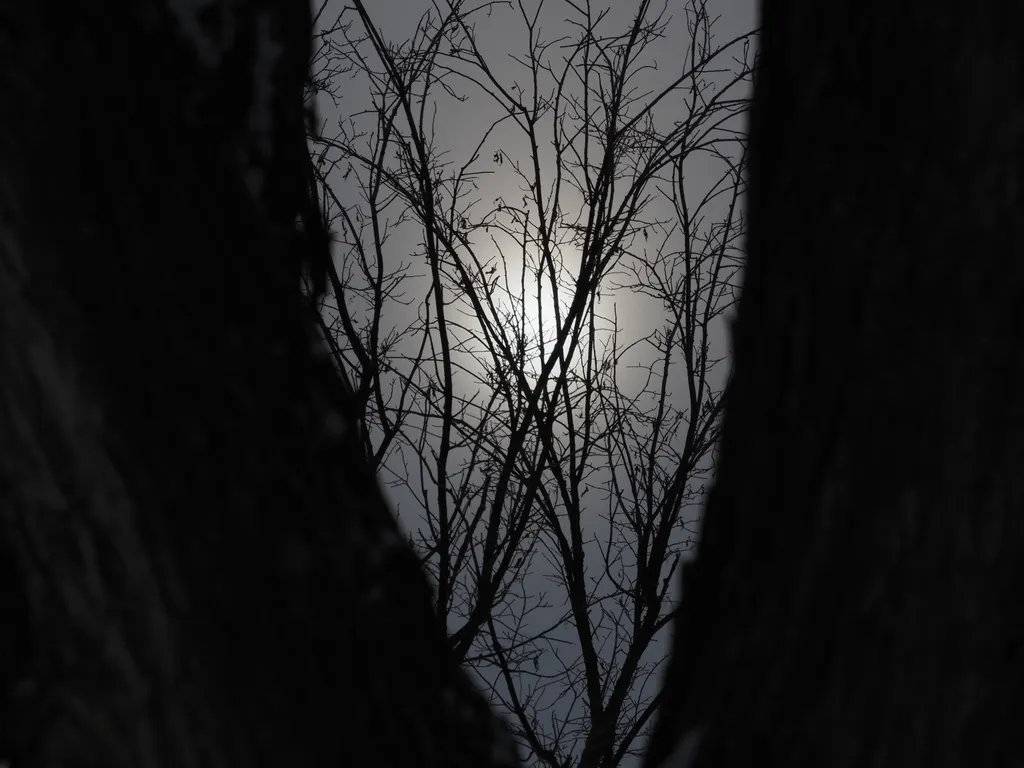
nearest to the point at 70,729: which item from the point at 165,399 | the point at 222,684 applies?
the point at 222,684

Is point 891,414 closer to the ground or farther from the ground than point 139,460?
farther from the ground

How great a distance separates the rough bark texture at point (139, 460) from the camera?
27.1 inches

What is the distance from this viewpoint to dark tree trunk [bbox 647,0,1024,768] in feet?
2.07

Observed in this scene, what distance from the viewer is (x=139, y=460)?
27.2 inches

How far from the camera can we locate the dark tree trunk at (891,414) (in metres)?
0.63

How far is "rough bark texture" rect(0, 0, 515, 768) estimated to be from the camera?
0.69 meters

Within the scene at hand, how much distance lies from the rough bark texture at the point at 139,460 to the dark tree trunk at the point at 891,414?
36cm

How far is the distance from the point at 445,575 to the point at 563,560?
0.43 metres

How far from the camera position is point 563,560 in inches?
99.3

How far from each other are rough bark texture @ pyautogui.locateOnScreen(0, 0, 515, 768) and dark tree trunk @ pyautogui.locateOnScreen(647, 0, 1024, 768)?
36cm

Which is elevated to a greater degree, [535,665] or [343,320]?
[343,320]

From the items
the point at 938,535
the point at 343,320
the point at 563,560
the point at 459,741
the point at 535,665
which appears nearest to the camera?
the point at 938,535

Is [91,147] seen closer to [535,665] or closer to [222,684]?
[222,684]

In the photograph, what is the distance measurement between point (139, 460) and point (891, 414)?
1.90ft
